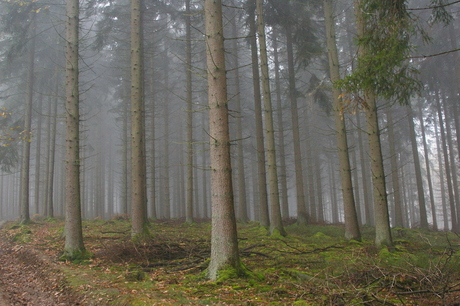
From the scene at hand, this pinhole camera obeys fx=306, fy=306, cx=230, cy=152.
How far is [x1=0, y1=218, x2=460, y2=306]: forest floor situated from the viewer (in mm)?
4605

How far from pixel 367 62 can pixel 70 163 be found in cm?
858

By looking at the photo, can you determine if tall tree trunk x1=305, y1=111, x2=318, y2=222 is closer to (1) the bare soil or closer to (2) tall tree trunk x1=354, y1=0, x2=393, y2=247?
(2) tall tree trunk x1=354, y1=0, x2=393, y2=247

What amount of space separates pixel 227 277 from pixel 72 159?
19.8ft

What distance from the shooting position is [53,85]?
77.3 feet

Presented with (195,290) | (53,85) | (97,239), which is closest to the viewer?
(195,290)

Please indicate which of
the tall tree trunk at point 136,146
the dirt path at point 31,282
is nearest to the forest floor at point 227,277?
the dirt path at point 31,282

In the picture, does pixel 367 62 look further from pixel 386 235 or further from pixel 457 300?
pixel 386 235

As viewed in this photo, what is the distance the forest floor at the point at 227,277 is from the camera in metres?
4.61

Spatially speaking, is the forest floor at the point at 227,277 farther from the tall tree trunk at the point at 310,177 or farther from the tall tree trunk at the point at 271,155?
the tall tree trunk at the point at 310,177

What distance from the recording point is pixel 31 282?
714 cm

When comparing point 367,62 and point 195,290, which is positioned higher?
point 367,62

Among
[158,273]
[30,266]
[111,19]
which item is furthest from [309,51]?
[30,266]

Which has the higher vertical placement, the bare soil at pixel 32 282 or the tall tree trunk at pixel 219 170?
the tall tree trunk at pixel 219 170

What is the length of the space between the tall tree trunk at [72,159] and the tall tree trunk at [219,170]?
187 inches
